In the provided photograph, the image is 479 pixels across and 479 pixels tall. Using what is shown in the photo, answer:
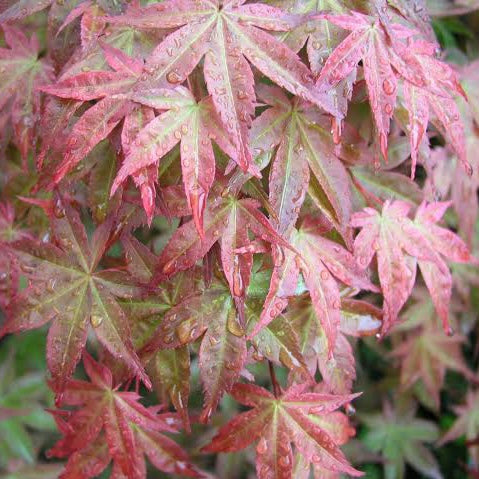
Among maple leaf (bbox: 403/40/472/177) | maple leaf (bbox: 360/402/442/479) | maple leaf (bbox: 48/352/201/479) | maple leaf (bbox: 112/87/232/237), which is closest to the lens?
maple leaf (bbox: 112/87/232/237)

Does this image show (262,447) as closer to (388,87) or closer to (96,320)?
(96,320)

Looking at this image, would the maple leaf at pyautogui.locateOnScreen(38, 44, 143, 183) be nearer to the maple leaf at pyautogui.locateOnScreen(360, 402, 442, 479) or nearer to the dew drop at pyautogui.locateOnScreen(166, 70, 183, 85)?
the dew drop at pyautogui.locateOnScreen(166, 70, 183, 85)

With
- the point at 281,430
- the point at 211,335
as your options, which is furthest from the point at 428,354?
the point at 211,335

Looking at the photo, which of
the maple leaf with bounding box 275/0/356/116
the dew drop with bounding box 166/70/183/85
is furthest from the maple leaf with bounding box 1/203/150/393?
the maple leaf with bounding box 275/0/356/116

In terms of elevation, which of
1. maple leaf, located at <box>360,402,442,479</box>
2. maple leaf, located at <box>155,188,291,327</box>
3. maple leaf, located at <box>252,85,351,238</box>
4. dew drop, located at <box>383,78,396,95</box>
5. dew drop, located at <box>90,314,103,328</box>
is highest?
dew drop, located at <box>383,78,396,95</box>

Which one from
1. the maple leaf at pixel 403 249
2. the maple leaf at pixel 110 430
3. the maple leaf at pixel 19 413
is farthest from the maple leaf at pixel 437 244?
the maple leaf at pixel 19 413

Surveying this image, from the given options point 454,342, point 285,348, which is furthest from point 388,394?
point 285,348

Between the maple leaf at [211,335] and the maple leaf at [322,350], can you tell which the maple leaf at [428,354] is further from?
the maple leaf at [211,335]
